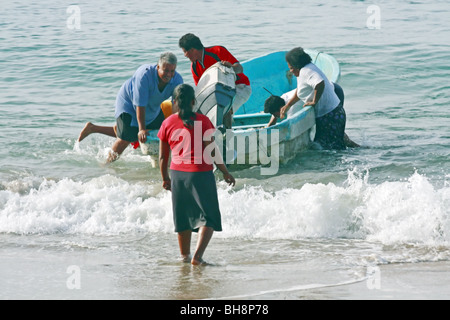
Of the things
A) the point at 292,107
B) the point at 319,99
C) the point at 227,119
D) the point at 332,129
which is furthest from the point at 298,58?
the point at 227,119

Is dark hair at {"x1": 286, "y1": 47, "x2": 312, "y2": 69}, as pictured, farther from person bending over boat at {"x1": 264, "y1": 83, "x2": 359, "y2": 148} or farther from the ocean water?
the ocean water

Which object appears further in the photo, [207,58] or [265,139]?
[265,139]

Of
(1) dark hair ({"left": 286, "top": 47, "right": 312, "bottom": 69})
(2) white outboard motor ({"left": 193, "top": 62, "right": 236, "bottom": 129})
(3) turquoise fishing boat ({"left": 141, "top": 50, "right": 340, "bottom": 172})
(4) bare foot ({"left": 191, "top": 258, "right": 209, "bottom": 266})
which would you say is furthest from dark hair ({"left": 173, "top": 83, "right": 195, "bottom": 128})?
(1) dark hair ({"left": 286, "top": 47, "right": 312, "bottom": 69})

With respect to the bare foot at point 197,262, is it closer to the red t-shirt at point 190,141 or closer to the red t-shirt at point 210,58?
the red t-shirt at point 190,141

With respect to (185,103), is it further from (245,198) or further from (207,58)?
(245,198)

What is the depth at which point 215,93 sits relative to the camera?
283 inches

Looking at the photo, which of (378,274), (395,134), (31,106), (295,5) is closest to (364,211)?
(378,274)

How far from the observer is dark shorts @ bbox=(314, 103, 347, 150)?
9008mm

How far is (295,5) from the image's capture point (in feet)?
73.6

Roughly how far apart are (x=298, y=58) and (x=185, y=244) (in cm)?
354

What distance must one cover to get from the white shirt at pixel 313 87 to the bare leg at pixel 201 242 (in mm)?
3514

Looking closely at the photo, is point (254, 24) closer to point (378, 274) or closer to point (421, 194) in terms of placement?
point (421, 194)

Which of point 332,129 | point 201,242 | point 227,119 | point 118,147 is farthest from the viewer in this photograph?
point 332,129

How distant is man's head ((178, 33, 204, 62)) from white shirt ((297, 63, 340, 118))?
1687 mm
